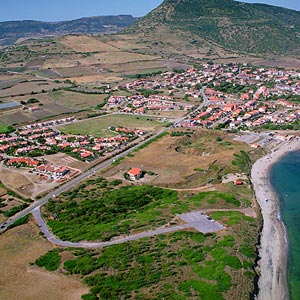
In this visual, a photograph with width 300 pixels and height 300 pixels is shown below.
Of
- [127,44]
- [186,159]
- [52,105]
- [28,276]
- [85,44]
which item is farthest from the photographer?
[127,44]

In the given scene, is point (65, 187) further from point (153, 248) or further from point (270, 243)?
point (270, 243)

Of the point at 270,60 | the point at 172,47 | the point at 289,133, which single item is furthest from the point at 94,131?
the point at 172,47

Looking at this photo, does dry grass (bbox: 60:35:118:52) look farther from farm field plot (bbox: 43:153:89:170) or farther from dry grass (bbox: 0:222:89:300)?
dry grass (bbox: 0:222:89:300)

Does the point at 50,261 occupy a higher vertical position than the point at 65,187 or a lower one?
lower

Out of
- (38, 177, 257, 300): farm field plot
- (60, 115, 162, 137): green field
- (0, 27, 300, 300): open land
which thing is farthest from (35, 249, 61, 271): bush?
(60, 115, 162, 137): green field

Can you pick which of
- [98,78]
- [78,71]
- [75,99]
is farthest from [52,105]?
[78,71]

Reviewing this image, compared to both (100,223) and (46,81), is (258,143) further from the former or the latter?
(46,81)
